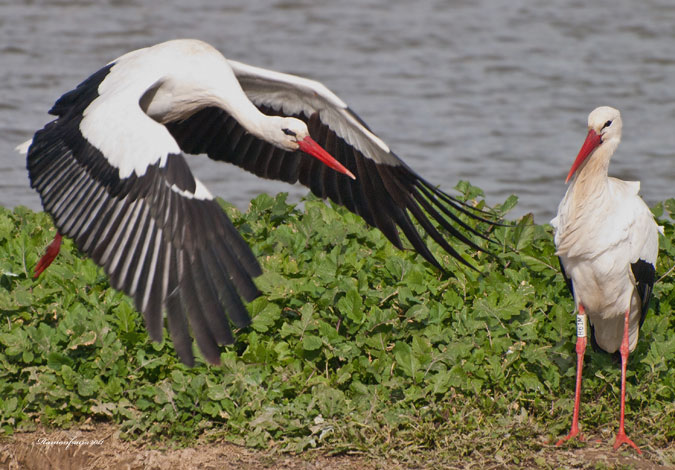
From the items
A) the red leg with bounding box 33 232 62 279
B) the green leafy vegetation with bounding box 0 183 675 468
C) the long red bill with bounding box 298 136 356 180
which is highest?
the long red bill with bounding box 298 136 356 180

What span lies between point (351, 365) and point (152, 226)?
1142 millimetres

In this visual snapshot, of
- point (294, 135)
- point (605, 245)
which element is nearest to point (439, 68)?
point (294, 135)

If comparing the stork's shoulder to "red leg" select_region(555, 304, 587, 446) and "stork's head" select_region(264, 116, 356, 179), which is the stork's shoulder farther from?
"red leg" select_region(555, 304, 587, 446)

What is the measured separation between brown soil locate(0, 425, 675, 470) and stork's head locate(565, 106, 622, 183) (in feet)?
4.04

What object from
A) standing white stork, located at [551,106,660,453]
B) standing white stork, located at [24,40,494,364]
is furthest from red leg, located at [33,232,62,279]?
standing white stork, located at [551,106,660,453]

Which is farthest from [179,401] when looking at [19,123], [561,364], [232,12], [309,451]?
[232,12]

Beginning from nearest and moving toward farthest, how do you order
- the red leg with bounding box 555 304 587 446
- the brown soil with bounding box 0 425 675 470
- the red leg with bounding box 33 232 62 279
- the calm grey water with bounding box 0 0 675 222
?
the brown soil with bounding box 0 425 675 470, the red leg with bounding box 555 304 587 446, the red leg with bounding box 33 232 62 279, the calm grey water with bounding box 0 0 675 222

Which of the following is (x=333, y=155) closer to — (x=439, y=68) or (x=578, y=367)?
(x=578, y=367)

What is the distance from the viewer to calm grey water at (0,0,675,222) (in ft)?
Result: 28.7

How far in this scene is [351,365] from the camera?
14.4 ft

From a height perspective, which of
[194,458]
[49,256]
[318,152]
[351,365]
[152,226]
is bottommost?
[194,458]

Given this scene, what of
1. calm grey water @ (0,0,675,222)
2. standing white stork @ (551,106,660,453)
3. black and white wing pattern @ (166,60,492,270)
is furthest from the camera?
calm grey water @ (0,0,675,222)

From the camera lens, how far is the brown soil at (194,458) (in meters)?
3.97

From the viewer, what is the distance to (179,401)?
4.14 metres
